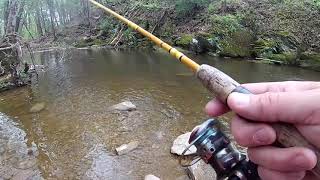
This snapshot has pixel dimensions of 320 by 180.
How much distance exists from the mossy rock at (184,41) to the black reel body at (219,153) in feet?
48.8

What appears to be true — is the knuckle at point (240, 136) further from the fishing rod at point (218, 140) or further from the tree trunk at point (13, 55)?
the tree trunk at point (13, 55)

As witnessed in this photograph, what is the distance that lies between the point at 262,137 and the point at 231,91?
0.26 m

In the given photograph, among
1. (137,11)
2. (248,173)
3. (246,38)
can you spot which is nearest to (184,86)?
(246,38)

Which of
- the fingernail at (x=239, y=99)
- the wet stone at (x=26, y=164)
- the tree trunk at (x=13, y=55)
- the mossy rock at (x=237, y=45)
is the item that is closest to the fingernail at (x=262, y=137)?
the fingernail at (x=239, y=99)

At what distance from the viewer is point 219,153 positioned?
188 cm

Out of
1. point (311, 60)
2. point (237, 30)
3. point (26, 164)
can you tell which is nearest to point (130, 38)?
point (237, 30)

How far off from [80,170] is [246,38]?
11385mm

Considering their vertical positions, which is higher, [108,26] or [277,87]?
[277,87]

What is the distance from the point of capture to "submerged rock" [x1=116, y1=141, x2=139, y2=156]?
18.3 ft

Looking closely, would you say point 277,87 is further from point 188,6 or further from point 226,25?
point 188,6

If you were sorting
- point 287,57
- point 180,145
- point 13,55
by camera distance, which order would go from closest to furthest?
1. point 180,145
2. point 13,55
3. point 287,57

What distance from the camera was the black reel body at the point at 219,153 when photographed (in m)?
1.79

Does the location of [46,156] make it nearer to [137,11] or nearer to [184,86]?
[184,86]

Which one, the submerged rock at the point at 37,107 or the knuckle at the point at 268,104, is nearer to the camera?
the knuckle at the point at 268,104
